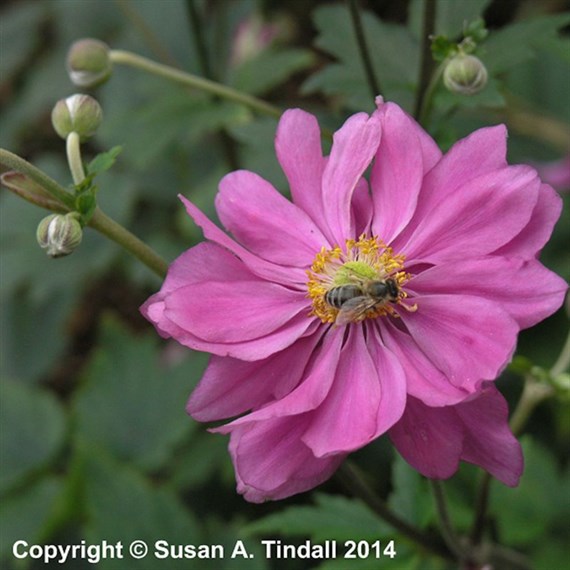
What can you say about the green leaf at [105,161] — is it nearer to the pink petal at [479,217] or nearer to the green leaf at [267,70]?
the pink petal at [479,217]

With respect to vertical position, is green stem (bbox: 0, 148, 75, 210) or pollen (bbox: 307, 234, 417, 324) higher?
green stem (bbox: 0, 148, 75, 210)

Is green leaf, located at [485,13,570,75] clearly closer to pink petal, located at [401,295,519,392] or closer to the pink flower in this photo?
the pink flower

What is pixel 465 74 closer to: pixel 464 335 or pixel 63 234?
pixel 464 335

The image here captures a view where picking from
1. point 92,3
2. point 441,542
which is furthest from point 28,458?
point 92,3

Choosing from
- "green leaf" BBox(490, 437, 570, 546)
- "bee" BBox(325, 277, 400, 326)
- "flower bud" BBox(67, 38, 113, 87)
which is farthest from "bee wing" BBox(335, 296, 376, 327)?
"green leaf" BBox(490, 437, 570, 546)

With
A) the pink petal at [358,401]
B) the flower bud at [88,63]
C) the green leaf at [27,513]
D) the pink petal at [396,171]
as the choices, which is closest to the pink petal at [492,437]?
the pink petal at [358,401]

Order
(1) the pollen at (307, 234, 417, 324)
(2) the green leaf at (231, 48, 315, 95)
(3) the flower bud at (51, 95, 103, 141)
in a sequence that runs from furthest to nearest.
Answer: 1. (2) the green leaf at (231, 48, 315, 95)
2. (3) the flower bud at (51, 95, 103, 141)
3. (1) the pollen at (307, 234, 417, 324)

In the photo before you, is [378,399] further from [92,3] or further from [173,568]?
[92,3]
